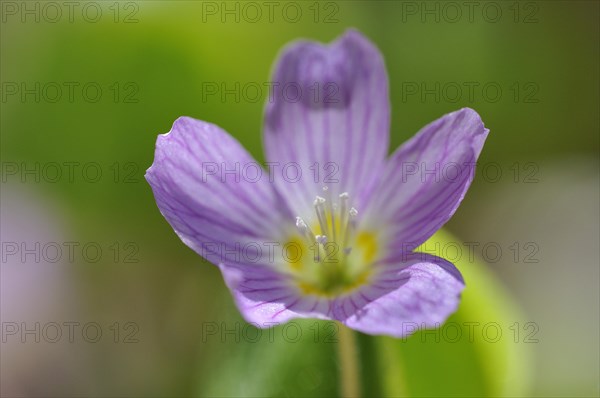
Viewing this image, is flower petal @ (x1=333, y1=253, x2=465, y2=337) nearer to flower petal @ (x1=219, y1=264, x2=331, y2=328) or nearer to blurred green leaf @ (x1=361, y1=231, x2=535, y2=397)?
flower petal @ (x1=219, y1=264, x2=331, y2=328)

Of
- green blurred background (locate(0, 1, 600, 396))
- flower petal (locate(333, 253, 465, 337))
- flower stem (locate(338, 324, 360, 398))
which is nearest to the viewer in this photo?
flower petal (locate(333, 253, 465, 337))

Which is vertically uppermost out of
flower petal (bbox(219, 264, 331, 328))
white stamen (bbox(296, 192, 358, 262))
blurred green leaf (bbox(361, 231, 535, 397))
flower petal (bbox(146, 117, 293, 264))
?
flower petal (bbox(146, 117, 293, 264))

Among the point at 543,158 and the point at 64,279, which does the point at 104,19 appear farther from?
the point at 543,158

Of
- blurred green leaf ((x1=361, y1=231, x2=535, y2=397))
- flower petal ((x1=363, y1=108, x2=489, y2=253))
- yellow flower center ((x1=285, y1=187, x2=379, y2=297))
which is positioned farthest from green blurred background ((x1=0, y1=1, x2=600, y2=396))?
flower petal ((x1=363, y1=108, x2=489, y2=253))

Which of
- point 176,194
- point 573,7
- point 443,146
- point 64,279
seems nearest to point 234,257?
point 176,194

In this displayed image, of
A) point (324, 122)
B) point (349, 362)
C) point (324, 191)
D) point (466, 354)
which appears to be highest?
point (324, 122)

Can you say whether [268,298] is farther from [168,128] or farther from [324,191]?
[168,128]

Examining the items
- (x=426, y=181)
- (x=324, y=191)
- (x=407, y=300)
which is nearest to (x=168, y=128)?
(x=324, y=191)

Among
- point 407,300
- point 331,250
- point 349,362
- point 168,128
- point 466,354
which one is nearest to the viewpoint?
point 407,300
